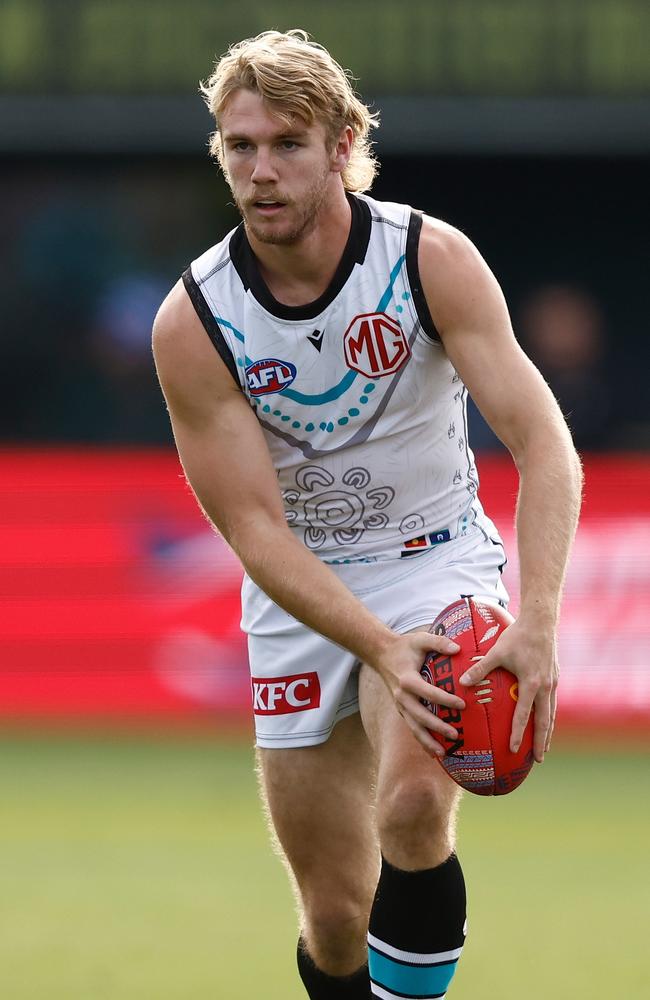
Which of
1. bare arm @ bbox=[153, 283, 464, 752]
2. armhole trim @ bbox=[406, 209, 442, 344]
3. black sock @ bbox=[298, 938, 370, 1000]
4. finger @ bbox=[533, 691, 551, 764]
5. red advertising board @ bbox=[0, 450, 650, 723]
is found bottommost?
red advertising board @ bbox=[0, 450, 650, 723]

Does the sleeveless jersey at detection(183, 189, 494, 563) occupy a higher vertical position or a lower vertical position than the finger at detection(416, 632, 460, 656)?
higher

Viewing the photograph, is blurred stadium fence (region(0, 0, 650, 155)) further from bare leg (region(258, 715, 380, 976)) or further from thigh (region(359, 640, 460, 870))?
thigh (region(359, 640, 460, 870))

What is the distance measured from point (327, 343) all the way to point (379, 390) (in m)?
0.17

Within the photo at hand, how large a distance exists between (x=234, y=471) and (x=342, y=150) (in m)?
0.83

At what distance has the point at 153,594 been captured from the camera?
909 cm

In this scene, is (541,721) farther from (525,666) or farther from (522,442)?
(522,442)

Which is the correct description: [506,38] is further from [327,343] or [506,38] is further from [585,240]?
[327,343]

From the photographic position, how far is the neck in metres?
4.60

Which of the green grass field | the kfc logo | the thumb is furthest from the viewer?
the green grass field

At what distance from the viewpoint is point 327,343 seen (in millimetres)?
4602

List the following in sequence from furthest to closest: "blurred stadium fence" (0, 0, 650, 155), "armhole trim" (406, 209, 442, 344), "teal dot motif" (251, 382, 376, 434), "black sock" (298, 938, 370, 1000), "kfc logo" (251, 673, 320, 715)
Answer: "blurred stadium fence" (0, 0, 650, 155) < "black sock" (298, 938, 370, 1000) < "kfc logo" (251, 673, 320, 715) < "teal dot motif" (251, 382, 376, 434) < "armhole trim" (406, 209, 442, 344)

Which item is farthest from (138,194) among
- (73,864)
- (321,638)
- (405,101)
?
(321,638)

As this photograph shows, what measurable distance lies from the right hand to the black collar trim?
89 centimetres

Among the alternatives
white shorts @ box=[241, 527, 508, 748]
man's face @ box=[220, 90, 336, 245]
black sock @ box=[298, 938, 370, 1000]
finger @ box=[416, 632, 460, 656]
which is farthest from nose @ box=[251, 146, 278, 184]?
black sock @ box=[298, 938, 370, 1000]
